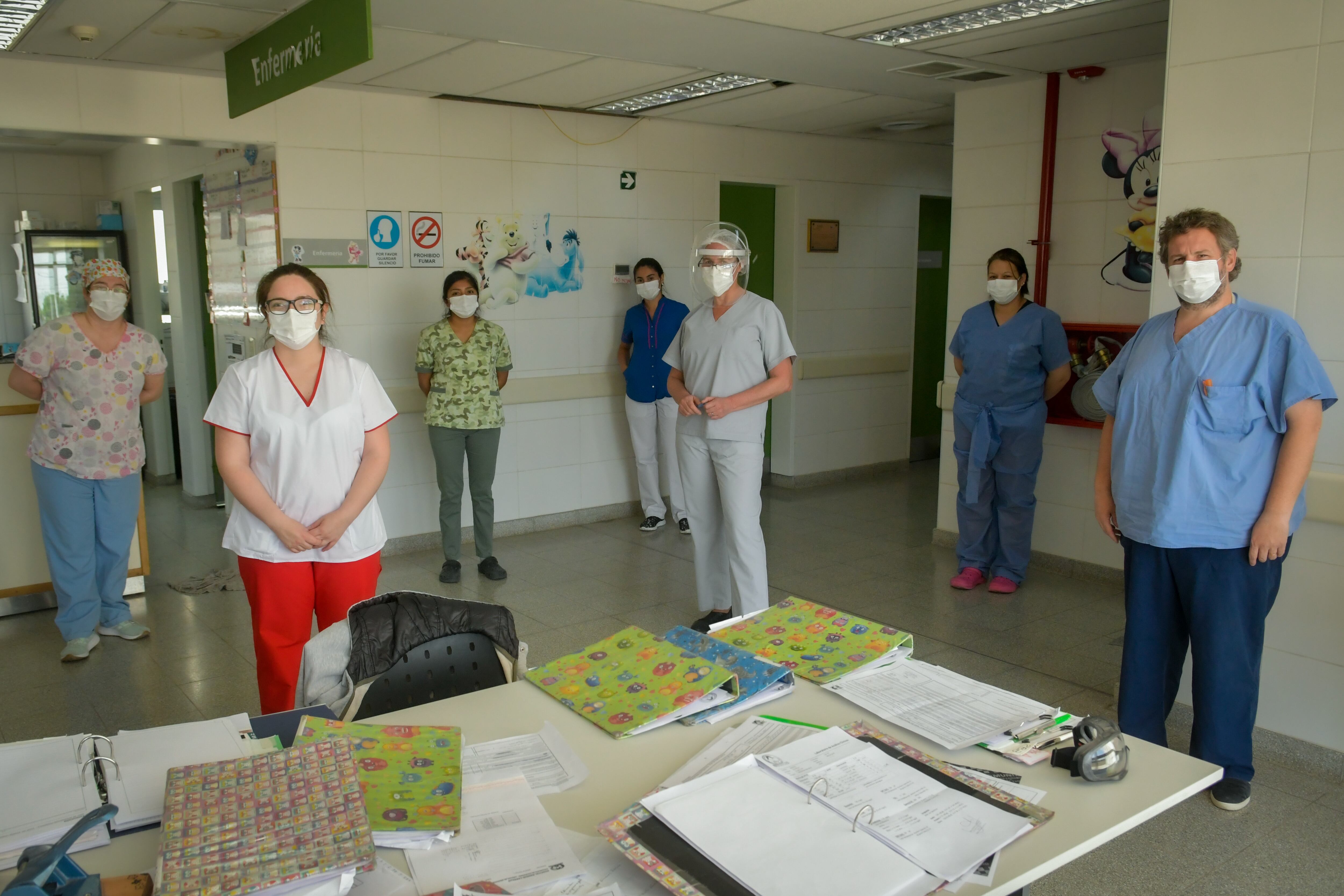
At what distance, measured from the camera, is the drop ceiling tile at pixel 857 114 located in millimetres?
6039

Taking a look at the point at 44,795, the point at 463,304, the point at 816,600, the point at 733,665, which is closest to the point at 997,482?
the point at 816,600

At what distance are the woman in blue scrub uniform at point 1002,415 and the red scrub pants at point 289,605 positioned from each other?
321cm

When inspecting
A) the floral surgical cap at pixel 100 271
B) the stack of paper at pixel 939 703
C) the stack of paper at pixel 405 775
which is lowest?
the stack of paper at pixel 939 703

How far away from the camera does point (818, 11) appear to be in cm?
396

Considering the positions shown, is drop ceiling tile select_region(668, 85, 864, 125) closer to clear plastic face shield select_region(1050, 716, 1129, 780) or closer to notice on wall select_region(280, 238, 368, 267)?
notice on wall select_region(280, 238, 368, 267)

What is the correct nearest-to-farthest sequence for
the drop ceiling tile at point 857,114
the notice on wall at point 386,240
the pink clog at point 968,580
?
the pink clog at point 968,580
the notice on wall at point 386,240
the drop ceiling tile at point 857,114

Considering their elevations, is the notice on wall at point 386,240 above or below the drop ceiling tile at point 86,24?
below

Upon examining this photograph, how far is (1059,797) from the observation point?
1.59 metres

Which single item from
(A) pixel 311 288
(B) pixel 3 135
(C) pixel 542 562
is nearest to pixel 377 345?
(C) pixel 542 562

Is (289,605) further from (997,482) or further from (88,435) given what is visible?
(997,482)

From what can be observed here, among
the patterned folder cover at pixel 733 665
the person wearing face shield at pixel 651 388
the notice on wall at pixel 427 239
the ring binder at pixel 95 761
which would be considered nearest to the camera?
the ring binder at pixel 95 761

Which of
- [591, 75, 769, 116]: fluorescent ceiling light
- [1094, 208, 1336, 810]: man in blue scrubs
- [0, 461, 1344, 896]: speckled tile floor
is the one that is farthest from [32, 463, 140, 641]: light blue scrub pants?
[1094, 208, 1336, 810]: man in blue scrubs

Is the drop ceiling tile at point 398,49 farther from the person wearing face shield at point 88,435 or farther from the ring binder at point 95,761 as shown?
the ring binder at point 95,761

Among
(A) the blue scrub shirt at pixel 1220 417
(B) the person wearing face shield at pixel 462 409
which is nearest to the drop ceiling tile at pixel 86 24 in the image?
(B) the person wearing face shield at pixel 462 409
